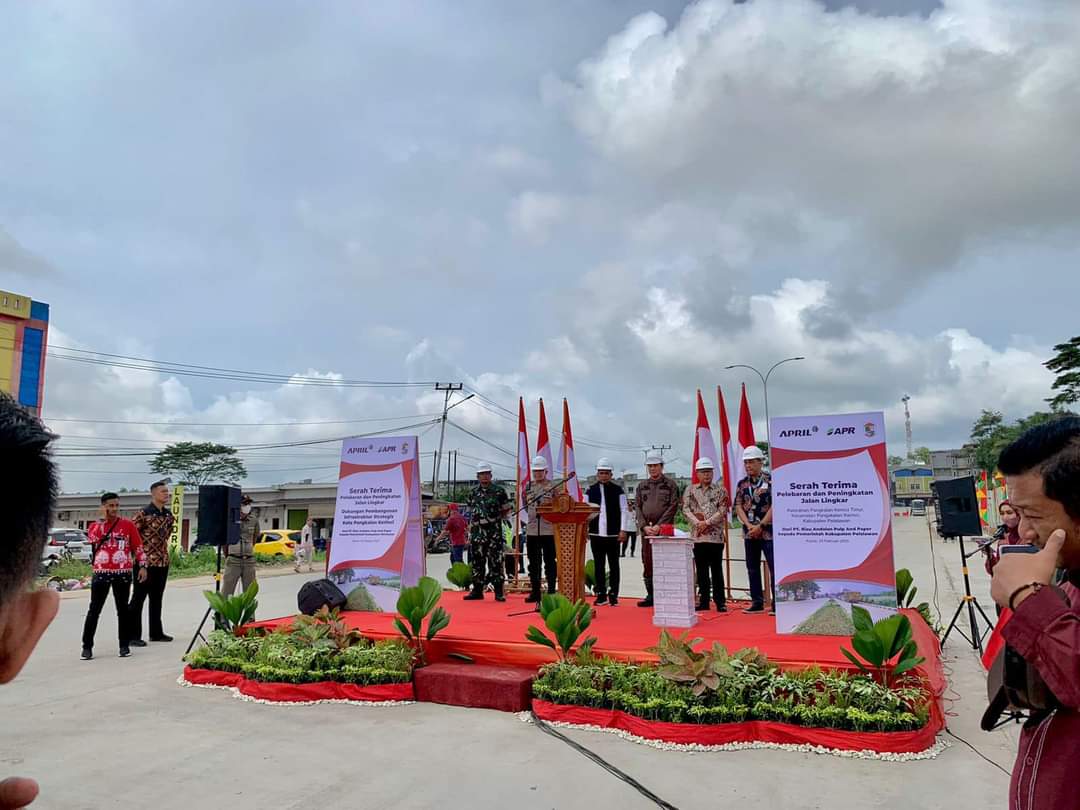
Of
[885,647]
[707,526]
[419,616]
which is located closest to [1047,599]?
[885,647]

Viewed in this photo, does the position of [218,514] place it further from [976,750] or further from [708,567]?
[976,750]

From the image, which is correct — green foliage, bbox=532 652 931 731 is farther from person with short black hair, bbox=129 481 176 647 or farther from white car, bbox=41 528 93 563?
white car, bbox=41 528 93 563

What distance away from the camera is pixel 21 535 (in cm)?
70

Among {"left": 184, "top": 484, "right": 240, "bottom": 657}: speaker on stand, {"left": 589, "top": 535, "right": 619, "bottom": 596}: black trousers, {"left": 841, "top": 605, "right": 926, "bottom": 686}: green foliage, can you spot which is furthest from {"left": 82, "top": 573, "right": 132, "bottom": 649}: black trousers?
{"left": 841, "top": 605, "right": 926, "bottom": 686}: green foliage

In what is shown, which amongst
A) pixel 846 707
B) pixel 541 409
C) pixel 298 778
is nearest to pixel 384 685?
pixel 298 778

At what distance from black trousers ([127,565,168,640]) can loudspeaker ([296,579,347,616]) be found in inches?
64.2

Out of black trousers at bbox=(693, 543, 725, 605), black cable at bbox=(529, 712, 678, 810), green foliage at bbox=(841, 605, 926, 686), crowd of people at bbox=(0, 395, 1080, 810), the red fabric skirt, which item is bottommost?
black cable at bbox=(529, 712, 678, 810)

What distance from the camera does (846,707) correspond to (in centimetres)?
420

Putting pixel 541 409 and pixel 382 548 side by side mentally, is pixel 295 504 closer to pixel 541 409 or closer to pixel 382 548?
pixel 541 409

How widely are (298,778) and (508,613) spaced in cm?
364

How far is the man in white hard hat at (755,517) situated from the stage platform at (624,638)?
1.09 feet

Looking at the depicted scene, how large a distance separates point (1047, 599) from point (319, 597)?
6.77 metres

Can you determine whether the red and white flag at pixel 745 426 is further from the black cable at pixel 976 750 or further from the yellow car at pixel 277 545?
the yellow car at pixel 277 545

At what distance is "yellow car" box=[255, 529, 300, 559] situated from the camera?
88.6ft
